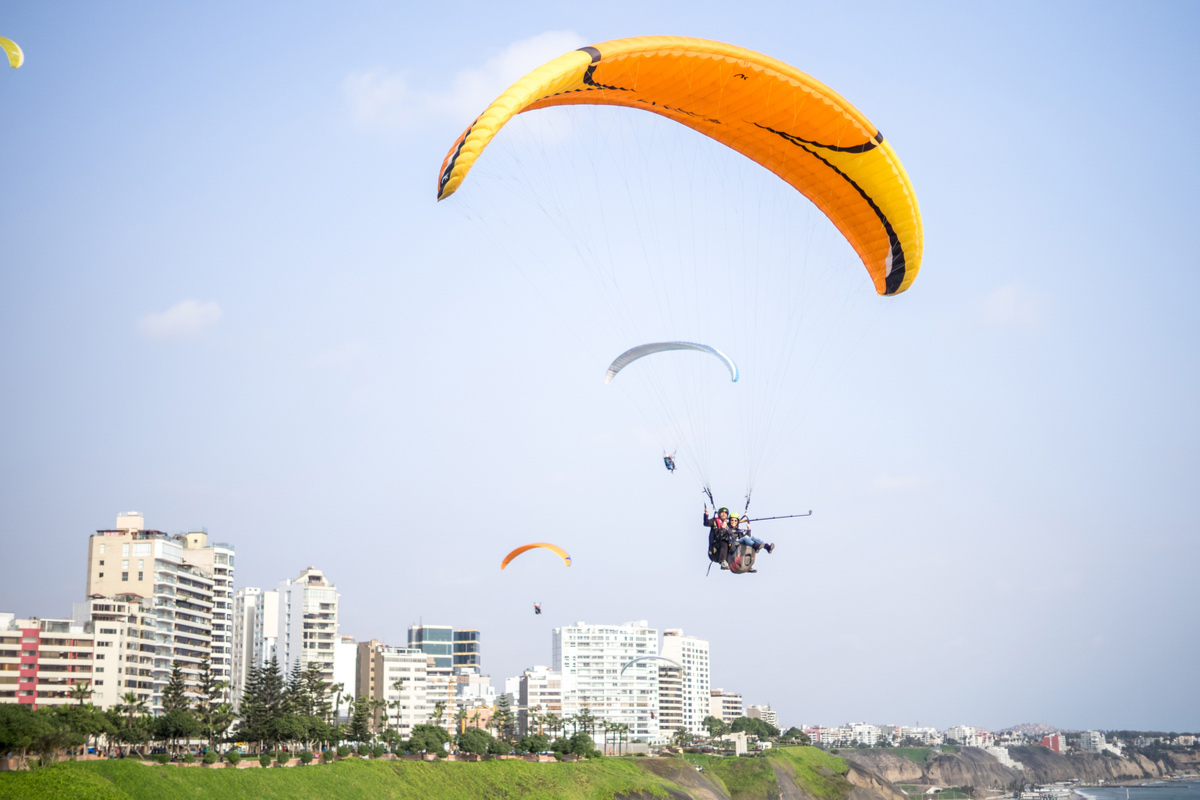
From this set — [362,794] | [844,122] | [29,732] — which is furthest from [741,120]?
[362,794]

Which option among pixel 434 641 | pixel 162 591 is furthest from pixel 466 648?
pixel 162 591

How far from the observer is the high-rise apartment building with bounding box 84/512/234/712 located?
74.6 metres

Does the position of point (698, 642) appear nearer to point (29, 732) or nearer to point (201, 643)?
point (201, 643)

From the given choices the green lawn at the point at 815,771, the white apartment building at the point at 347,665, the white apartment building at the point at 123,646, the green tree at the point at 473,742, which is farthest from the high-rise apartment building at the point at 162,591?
the green lawn at the point at 815,771

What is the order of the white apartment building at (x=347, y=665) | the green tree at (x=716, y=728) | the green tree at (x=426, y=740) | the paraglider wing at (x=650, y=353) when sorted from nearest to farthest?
the paraglider wing at (x=650, y=353)
the green tree at (x=426, y=740)
the white apartment building at (x=347, y=665)
the green tree at (x=716, y=728)

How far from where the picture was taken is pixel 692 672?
162m

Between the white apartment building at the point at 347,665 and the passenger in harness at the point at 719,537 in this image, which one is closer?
the passenger in harness at the point at 719,537

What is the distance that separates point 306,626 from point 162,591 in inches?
982

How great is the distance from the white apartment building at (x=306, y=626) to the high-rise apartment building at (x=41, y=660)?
3375cm

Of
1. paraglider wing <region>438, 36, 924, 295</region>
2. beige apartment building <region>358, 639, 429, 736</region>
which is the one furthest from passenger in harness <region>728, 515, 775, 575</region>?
beige apartment building <region>358, 639, 429, 736</region>

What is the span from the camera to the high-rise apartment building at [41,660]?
208 feet

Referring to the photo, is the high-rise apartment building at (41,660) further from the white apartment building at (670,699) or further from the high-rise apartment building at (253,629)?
the white apartment building at (670,699)

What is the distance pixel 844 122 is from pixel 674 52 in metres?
3.90

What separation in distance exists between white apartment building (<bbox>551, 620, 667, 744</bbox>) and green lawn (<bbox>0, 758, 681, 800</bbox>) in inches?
2895
